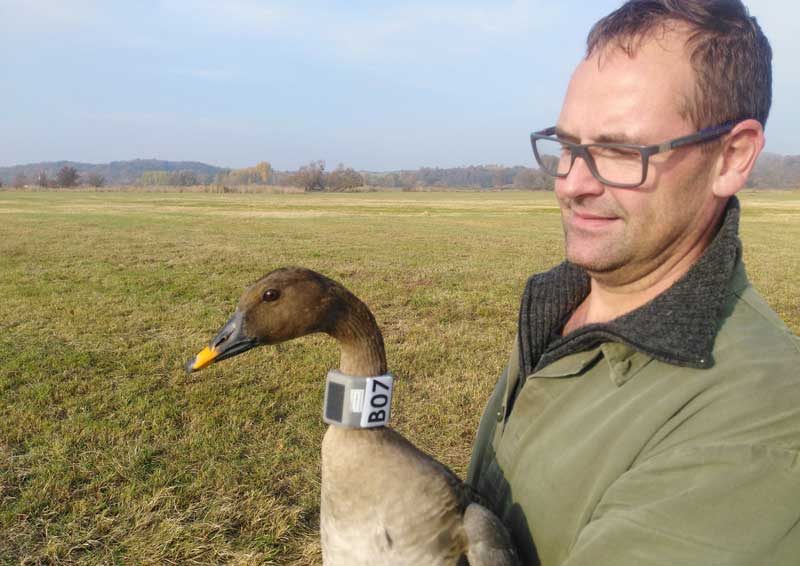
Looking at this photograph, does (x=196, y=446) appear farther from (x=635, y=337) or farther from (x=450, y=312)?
(x=450, y=312)

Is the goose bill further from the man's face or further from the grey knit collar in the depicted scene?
the man's face

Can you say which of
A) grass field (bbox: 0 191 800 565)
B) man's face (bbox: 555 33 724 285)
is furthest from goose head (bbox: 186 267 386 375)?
grass field (bbox: 0 191 800 565)

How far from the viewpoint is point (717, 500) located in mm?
1327

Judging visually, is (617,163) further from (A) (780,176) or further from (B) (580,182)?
(A) (780,176)

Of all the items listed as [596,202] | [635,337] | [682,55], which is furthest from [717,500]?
[682,55]

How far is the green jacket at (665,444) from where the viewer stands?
132 centimetres

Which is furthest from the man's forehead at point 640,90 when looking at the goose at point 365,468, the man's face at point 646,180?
the goose at point 365,468

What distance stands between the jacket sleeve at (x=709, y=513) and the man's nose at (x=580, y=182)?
824 mm

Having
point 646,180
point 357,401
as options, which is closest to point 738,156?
point 646,180

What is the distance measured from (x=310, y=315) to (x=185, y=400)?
5515mm

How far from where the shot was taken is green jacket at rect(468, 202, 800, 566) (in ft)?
4.32

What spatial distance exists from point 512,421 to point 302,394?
5.57 meters

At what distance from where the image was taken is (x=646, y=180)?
69.7 inches

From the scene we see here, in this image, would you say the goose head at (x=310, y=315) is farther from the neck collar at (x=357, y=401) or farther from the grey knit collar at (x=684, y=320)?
the grey knit collar at (x=684, y=320)
